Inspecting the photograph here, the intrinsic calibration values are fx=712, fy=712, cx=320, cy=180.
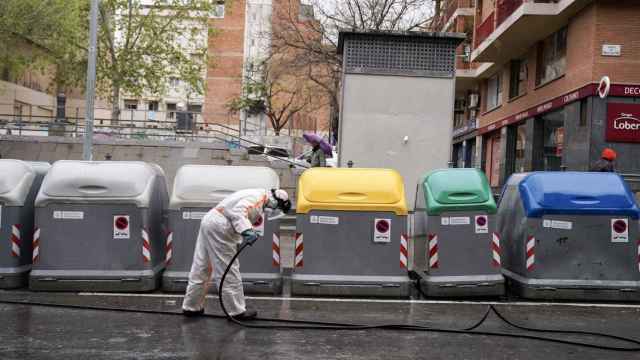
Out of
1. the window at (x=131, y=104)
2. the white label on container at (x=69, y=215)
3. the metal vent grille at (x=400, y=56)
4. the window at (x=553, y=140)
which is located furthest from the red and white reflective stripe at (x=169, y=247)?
the window at (x=131, y=104)

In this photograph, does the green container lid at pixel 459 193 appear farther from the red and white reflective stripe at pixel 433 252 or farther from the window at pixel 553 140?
the window at pixel 553 140

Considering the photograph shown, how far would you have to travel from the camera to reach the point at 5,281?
8.62 metres

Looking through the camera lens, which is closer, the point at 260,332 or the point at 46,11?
the point at 260,332

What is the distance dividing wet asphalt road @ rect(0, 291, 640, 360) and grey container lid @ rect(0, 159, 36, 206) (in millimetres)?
1207

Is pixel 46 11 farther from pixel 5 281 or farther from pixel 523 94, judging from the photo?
pixel 5 281

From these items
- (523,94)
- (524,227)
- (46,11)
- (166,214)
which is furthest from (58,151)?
(524,227)

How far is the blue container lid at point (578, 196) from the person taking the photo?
8602 millimetres

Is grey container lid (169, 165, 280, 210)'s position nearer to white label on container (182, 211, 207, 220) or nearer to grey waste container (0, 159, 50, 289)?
white label on container (182, 211, 207, 220)

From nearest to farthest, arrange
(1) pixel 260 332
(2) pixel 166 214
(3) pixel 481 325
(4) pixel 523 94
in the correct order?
(1) pixel 260 332 < (3) pixel 481 325 < (2) pixel 166 214 < (4) pixel 523 94

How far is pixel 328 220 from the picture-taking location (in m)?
8.59

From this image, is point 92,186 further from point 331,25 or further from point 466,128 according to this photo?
point 466,128

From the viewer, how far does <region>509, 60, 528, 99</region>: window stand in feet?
81.6

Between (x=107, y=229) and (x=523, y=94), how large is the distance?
19035mm

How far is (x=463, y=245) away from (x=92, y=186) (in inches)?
178
